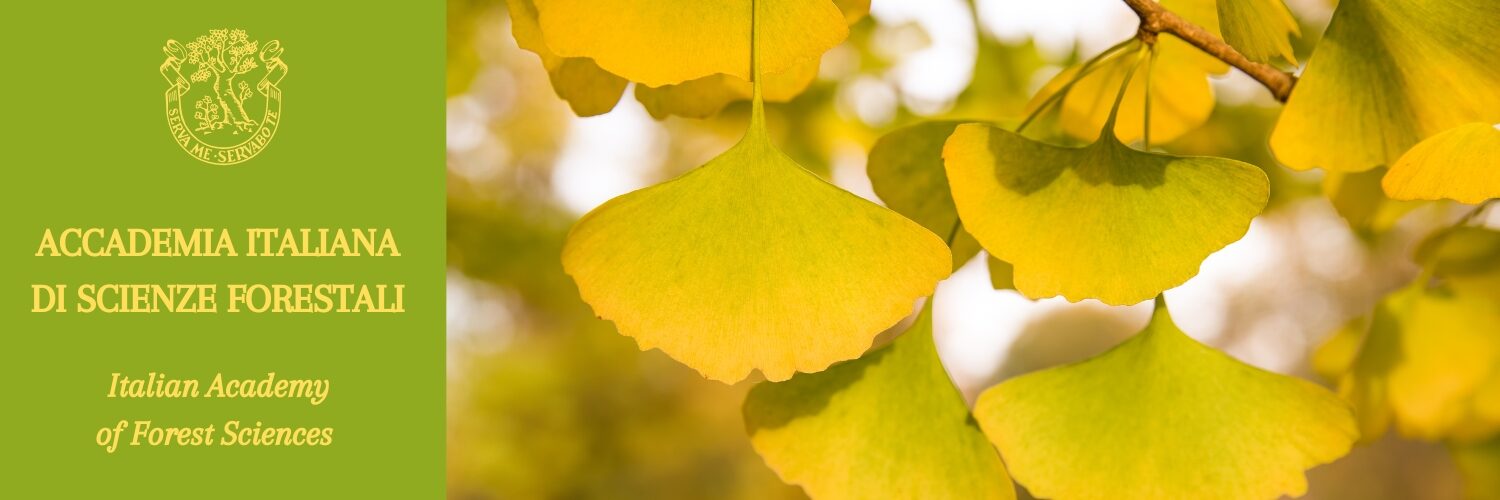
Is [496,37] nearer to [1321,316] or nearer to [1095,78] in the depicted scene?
[1095,78]

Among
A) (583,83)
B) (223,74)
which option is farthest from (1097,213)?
(223,74)

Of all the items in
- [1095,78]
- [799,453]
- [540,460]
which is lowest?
[540,460]

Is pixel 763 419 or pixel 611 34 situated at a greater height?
pixel 611 34

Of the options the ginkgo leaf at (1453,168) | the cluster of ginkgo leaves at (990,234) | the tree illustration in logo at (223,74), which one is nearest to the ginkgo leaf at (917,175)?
the cluster of ginkgo leaves at (990,234)

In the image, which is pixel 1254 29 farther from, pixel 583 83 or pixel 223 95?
pixel 223 95

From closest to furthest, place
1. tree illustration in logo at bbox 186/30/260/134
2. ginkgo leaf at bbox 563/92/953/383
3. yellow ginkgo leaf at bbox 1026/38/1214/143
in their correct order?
ginkgo leaf at bbox 563/92/953/383 < yellow ginkgo leaf at bbox 1026/38/1214/143 < tree illustration in logo at bbox 186/30/260/134

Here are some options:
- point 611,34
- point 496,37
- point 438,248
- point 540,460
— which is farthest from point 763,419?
point 540,460

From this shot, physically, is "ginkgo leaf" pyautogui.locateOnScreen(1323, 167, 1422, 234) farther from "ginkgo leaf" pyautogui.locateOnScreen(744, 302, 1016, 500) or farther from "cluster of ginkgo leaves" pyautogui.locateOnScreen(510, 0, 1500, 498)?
"ginkgo leaf" pyautogui.locateOnScreen(744, 302, 1016, 500)

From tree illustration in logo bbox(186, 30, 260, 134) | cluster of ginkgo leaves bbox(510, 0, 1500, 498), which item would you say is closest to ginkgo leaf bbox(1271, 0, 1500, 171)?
cluster of ginkgo leaves bbox(510, 0, 1500, 498)
